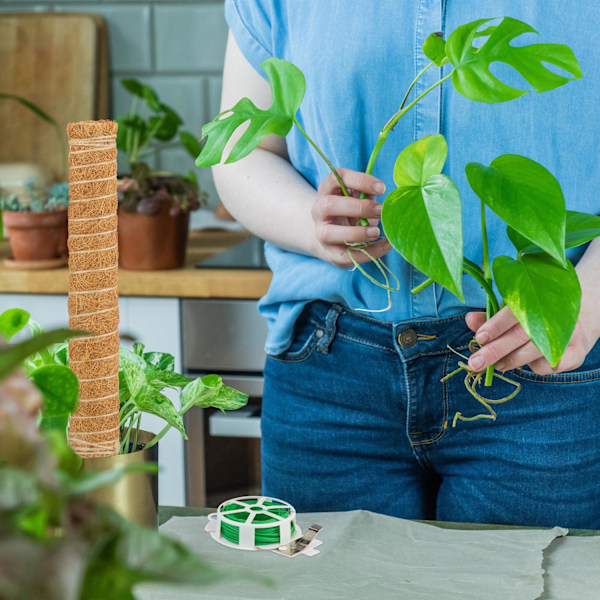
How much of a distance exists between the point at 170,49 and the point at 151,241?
66 cm

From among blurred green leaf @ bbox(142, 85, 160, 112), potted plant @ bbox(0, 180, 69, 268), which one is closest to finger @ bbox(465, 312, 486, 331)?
potted plant @ bbox(0, 180, 69, 268)

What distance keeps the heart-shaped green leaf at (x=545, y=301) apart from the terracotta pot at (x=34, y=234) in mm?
1060

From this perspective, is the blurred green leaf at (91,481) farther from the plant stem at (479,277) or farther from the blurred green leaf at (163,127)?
the blurred green leaf at (163,127)

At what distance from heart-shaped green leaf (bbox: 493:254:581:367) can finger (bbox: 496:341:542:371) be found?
4.3 inches

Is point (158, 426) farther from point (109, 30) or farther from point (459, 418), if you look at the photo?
point (109, 30)

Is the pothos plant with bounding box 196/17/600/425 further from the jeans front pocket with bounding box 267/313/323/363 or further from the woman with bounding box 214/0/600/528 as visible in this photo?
the jeans front pocket with bounding box 267/313/323/363

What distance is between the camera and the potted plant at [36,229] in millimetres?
1424

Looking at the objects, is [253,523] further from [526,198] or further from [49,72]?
[49,72]

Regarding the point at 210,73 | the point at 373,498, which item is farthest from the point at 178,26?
the point at 373,498

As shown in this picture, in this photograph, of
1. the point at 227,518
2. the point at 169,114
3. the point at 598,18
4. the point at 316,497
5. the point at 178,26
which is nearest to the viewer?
the point at 227,518

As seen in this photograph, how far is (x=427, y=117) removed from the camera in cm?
72

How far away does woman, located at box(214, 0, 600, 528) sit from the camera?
27.5 inches

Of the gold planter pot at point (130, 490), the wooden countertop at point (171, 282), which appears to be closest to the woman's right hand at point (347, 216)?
the gold planter pot at point (130, 490)

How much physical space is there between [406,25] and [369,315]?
0.80ft
